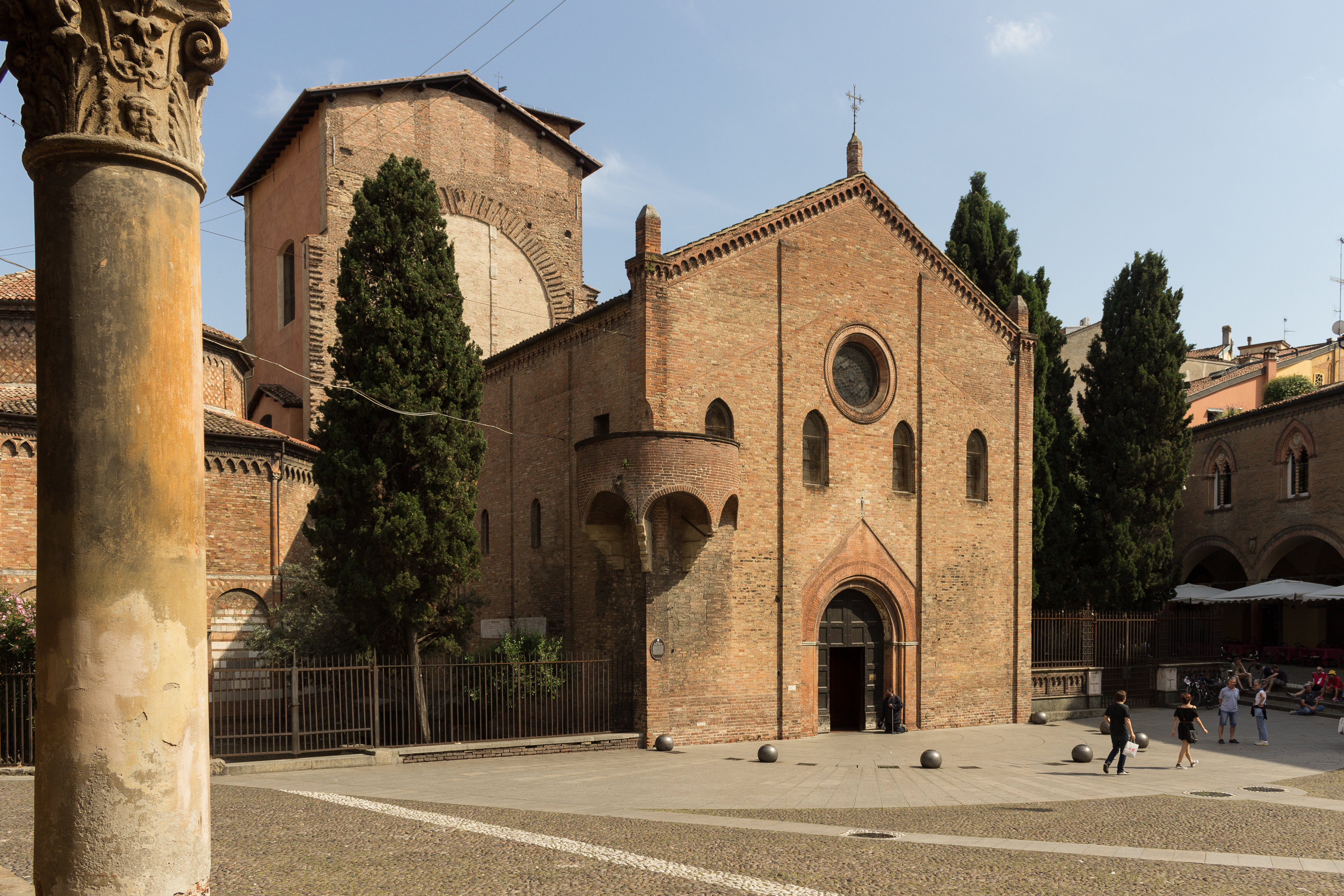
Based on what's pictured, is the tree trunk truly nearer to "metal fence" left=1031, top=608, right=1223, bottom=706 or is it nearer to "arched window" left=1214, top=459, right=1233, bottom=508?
"metal fence" left=1031, top=608, right=1223, bottom=706

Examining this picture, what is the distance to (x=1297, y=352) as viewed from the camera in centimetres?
4572

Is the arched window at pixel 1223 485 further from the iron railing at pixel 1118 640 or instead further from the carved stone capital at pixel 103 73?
the carved stone capital at pixel 103 73

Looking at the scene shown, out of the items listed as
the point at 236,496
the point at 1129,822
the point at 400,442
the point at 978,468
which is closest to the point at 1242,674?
the point at 978,468

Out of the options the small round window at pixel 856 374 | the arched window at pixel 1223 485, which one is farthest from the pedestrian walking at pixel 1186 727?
the arched window at pixel 1223 485

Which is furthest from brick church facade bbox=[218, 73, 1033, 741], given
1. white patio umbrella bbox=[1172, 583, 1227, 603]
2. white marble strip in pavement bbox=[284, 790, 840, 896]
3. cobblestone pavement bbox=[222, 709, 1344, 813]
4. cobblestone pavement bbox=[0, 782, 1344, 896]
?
white patio umbrella bbox=[1172, 583, 1227, 603]

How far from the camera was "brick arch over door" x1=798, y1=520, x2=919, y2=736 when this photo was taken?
20312 mm

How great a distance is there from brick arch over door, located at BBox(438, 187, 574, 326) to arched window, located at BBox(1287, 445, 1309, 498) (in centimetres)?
2285

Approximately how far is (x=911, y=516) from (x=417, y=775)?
1149cm

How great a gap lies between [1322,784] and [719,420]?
11.2 m

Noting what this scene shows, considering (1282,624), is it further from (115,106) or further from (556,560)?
(115,106)

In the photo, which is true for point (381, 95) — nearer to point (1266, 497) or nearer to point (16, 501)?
point (16, 501)

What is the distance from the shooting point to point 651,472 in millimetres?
17859

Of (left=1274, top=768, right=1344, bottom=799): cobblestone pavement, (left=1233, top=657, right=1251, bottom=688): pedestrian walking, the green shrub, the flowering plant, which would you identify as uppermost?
the green shrub

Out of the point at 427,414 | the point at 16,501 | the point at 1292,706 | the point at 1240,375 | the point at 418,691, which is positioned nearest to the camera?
the point at 427,414
